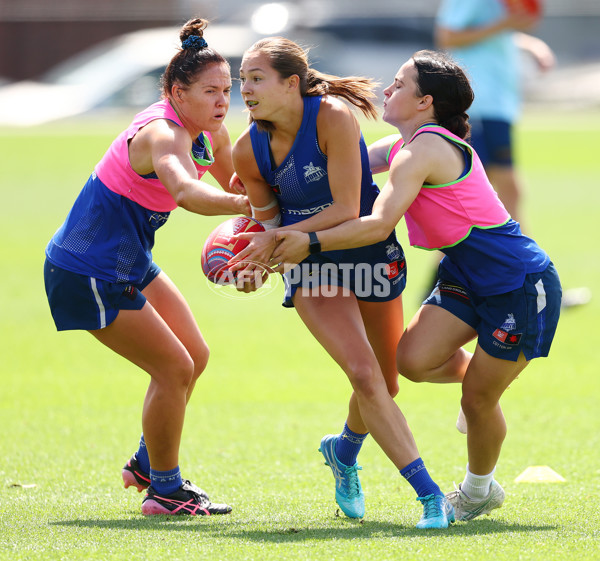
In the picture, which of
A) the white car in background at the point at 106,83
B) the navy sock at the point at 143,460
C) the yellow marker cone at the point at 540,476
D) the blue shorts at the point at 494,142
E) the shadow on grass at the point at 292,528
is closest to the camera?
the shadow on grass at the point at 292,528

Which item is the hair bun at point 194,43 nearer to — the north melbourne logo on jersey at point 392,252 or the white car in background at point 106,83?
the north melbourne logo on jersey at point 392,252

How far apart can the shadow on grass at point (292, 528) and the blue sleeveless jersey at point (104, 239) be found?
3.76 ft

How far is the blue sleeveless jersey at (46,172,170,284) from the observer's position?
15.7 ft

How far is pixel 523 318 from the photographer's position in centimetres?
452

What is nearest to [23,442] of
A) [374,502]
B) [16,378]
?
[16,378]

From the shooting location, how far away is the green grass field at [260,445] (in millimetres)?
4105

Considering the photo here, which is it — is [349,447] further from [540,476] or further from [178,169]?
[178,169]

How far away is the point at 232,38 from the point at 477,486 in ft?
89.3

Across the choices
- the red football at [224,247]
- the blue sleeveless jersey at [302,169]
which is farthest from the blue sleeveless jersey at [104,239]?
the blue sleeveless jersey at [302,169]

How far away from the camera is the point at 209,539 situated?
4.18m

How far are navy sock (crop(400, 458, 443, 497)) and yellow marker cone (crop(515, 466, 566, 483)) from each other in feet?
3.70

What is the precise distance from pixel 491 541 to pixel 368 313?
1.34m

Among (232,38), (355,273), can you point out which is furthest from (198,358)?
(232,38)

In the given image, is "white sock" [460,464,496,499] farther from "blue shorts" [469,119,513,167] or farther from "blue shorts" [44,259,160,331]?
"blue shorts" [469,119,513,167]
